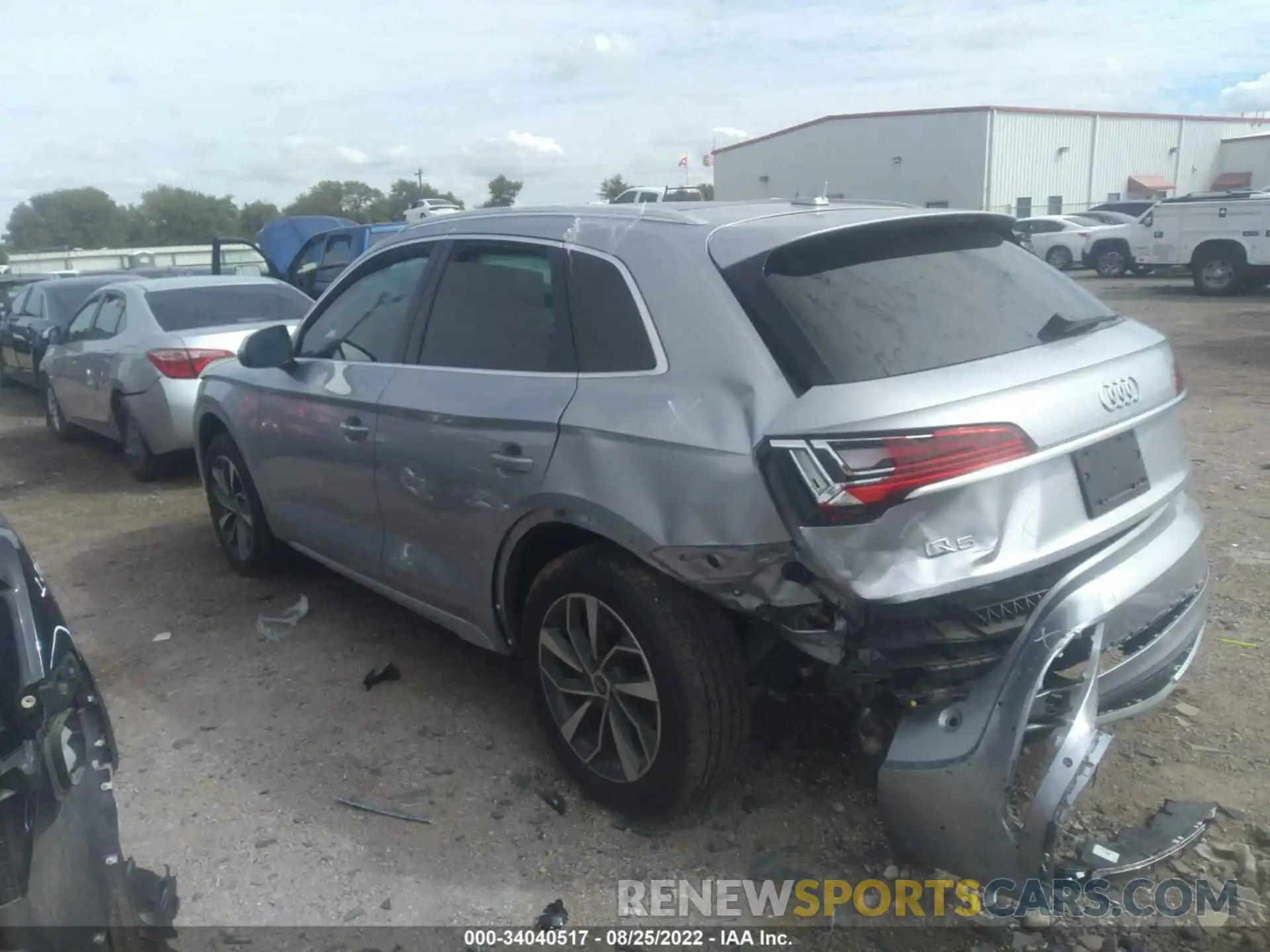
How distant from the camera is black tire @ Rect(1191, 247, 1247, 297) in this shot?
18719 mm

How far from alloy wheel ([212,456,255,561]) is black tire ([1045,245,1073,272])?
81.8 ft

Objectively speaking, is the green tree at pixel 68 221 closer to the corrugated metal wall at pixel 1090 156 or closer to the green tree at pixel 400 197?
the green tree at pixel 400 197

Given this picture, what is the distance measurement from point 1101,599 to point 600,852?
1.63m

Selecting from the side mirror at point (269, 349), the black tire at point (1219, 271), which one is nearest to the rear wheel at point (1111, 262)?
the black tire at point (1219, 271)

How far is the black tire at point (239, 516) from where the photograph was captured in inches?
210

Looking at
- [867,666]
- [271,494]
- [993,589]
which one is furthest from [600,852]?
[271,494]

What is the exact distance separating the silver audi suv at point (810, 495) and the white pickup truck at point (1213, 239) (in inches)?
690

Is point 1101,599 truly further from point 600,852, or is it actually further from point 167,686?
point 167,686

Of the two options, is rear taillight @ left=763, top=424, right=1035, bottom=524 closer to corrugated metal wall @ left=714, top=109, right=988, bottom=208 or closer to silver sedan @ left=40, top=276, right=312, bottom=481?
silver sedan @ left=40, top=276, right=312, bottom=481

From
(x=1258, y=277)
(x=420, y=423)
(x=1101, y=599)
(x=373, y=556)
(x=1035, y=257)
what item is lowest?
(x=1258, y=277)

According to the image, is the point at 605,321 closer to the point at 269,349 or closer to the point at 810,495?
the point at 810,495

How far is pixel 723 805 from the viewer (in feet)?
11.3

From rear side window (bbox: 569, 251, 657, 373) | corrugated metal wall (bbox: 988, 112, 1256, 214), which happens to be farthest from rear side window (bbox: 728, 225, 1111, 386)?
corrugated metal wall (bbox: 988, 112, 1256, 214)

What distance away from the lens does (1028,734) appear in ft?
8.67
